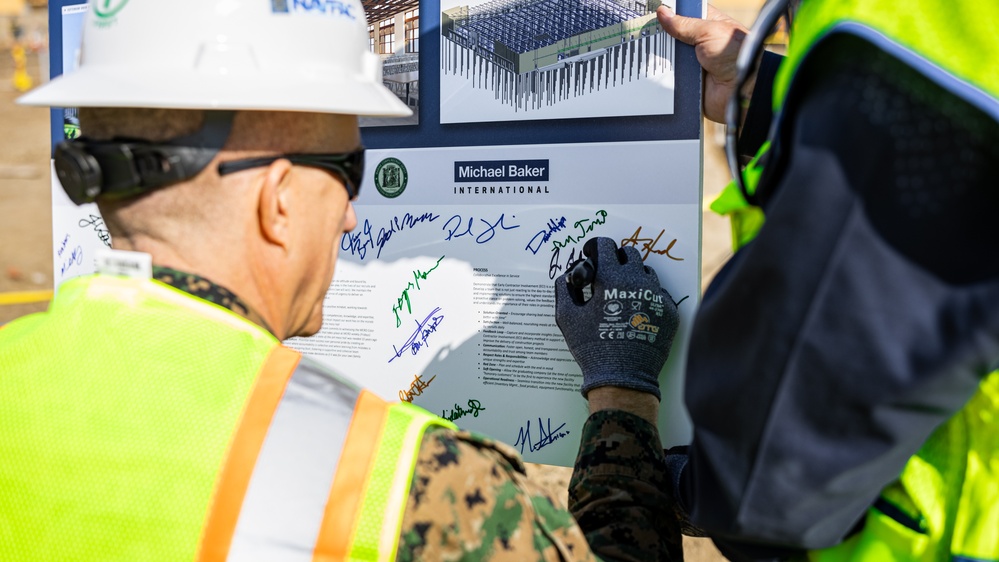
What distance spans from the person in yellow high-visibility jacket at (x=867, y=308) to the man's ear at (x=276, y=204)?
1.99 ft

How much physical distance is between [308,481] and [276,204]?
1.34 ft

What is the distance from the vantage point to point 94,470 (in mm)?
933

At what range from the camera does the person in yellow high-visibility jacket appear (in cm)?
70

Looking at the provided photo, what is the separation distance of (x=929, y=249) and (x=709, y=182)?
9.47 m

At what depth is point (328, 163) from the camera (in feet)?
3.94

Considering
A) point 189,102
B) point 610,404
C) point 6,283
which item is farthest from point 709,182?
point 189,102
